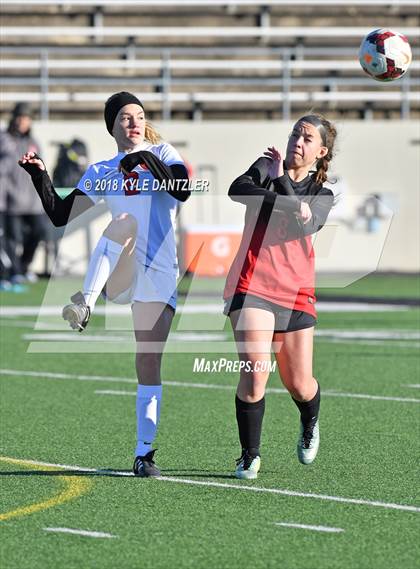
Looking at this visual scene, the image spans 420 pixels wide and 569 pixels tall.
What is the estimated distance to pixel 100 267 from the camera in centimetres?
667

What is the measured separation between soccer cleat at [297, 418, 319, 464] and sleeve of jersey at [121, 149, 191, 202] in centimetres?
136

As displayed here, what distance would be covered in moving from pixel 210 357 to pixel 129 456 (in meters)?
4.77

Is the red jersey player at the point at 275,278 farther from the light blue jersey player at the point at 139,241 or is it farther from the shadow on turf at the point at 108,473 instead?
the light blue jersey player at the point at 139,241

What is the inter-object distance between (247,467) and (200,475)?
10.8 inches

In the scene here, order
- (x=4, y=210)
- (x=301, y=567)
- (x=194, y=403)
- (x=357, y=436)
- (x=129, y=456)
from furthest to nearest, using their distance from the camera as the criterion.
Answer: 1. (x=4, y=210)
2. (x=194, y=403)
3. (x=357, y=436)
4. (x=129, y=456)
5. (x=301, y=567)

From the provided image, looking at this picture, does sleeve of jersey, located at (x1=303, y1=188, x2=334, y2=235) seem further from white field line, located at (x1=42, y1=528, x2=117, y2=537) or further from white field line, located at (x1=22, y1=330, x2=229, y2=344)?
white field line, located at (x1=22, y1=330, x2=229, y2=344)

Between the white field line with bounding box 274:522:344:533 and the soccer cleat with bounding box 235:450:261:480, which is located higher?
the white field line with bounding box 274:522:344:533

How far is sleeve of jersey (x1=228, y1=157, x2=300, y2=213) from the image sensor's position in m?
6.36

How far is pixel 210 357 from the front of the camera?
39.4 feet

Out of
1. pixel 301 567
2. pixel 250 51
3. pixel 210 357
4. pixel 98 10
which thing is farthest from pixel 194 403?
pixel 98 10

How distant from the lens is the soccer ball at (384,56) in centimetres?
916

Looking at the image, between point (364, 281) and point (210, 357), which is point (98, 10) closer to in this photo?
point (364, 281)

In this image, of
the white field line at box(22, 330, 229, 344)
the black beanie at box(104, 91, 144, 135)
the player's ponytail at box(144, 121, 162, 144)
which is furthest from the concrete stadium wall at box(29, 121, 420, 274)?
the black beanie at box(104, 91, 144, 135)

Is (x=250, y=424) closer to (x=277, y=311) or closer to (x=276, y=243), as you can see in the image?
(x=277, y=311)
